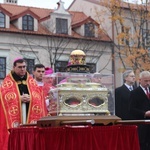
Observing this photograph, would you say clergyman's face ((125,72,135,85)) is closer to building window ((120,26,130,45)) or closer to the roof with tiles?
building window ((120,26,130,45))

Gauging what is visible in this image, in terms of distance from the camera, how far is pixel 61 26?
32281mm

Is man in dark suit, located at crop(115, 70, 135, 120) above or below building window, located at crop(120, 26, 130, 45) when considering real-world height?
below

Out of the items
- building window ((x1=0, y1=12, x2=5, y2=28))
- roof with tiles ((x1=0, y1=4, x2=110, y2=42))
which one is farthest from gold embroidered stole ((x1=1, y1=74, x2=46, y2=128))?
building window ((x1=0, y1=12, x2=5, y2=28))

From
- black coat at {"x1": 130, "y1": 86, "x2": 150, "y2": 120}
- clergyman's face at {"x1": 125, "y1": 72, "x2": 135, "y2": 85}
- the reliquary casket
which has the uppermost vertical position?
clergyman's face at {"x1": 125, "y1": 72, "x2": 135, "y2": 85}

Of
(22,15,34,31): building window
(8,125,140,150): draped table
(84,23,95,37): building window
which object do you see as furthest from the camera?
(84,23,95,37): building window

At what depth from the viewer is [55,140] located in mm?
4879

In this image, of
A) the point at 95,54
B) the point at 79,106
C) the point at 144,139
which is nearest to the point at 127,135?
the point at 79,106

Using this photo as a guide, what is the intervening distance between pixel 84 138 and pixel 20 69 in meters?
2.35

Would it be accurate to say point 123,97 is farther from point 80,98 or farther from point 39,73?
point 80,98

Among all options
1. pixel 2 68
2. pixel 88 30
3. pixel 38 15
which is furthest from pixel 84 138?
pixel 38 15

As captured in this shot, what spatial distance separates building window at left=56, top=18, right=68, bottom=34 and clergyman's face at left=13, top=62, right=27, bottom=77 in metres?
24.9

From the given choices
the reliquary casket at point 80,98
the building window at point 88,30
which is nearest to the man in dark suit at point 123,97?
the reliquary casket at point 80,98

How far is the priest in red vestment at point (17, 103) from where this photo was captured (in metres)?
7.04

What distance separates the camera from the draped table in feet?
15.8
